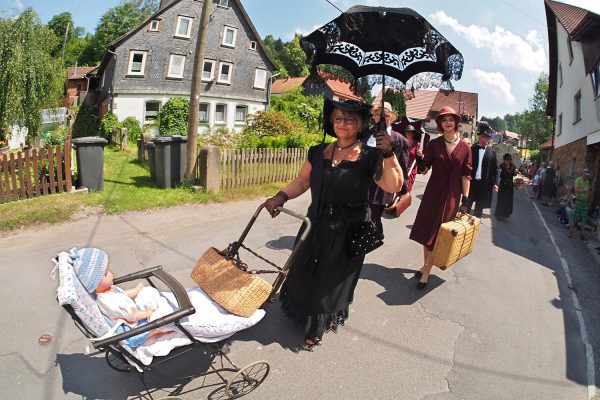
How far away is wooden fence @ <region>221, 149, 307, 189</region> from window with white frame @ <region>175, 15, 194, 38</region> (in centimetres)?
2017

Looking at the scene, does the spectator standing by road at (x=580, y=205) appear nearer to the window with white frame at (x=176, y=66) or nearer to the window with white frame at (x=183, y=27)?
the window with white frame at (x=176, y=66)

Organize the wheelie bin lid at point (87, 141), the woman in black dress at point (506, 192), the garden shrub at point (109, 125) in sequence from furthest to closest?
the garden shrub at point (109, 125), the woman in black dress at point (506, 192), the wheelie bin lid at point (87, 141)

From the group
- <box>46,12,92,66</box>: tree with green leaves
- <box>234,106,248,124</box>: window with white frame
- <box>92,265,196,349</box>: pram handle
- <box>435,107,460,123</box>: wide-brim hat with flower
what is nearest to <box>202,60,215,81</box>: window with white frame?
<box>234,106,248,124</box>: window with white frame

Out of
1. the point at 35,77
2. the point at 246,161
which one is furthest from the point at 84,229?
the point at 35,77

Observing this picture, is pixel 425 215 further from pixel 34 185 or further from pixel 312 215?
pixel 34 185

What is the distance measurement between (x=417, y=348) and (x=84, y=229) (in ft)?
17.9

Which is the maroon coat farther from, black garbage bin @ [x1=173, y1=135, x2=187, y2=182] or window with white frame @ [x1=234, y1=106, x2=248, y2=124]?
window with white frame @ [x1=234, y1=106, x2=248, y2=124]

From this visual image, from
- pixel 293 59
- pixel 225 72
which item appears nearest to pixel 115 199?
pixel 225 72

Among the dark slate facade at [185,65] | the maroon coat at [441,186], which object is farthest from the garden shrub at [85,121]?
the maroon coat at [441,186]

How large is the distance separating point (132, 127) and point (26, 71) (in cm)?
1207

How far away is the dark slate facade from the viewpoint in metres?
25.8

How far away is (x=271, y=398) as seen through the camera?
2834mm

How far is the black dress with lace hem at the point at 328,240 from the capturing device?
124 inches

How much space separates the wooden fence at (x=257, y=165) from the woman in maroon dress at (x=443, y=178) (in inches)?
228
